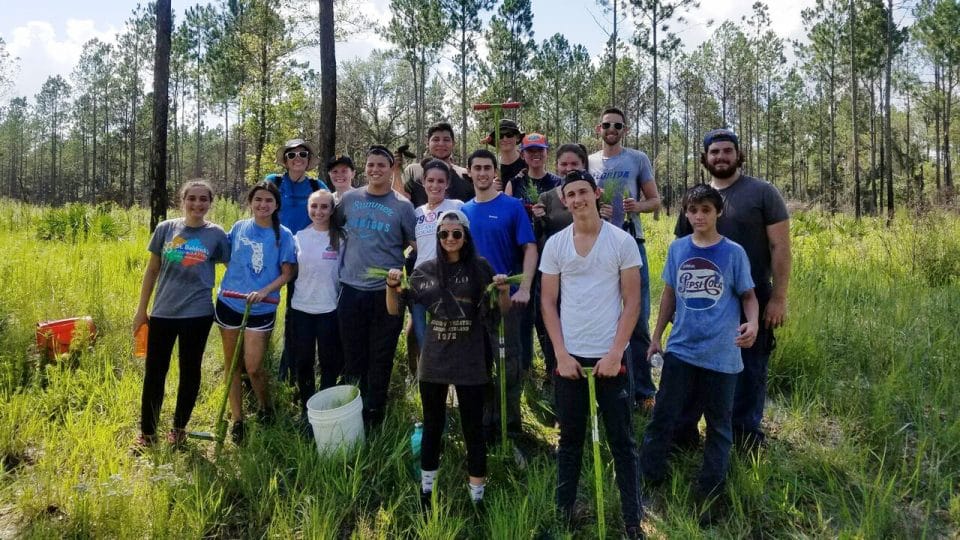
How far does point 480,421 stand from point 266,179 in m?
2.73

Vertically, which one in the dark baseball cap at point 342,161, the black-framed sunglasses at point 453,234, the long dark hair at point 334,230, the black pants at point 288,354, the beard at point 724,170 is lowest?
the black pants at point 288,354

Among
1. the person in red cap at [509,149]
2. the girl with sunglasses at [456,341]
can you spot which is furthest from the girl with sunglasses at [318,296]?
the person in red cap at [509,149]

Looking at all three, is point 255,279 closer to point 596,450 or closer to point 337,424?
point 337,424

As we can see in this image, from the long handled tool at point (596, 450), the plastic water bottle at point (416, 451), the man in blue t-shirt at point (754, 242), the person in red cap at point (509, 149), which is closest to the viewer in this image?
the long handled tool at point (596, 450)

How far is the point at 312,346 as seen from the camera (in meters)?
4.05

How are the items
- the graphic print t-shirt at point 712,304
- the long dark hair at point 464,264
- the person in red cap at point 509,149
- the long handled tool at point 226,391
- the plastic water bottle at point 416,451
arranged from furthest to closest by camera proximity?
the person in red cap at point 509,149 → the long handled tool at point 226,391 → the plastic water bottle at point 416,451 → the long dark hair at point 464,264 → the graphic print t-shirt at point 712,304

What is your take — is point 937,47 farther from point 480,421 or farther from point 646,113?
point 480,421

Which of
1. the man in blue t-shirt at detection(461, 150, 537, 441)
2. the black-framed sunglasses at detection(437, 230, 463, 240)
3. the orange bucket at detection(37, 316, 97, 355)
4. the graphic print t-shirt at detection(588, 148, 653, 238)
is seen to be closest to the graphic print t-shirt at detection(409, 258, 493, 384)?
the black-framed sunglasses at detection(437, 230, 463, 240)

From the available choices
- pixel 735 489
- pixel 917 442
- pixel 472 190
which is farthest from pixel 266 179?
pixel 917 442

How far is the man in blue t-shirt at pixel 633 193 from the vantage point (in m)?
4.20

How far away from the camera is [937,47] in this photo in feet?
91.6

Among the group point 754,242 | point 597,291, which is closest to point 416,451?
point 597,291

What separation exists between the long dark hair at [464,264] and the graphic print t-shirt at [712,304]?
125 centimetres

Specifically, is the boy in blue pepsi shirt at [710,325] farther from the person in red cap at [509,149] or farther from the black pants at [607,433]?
the person in red cap at [509,149]
